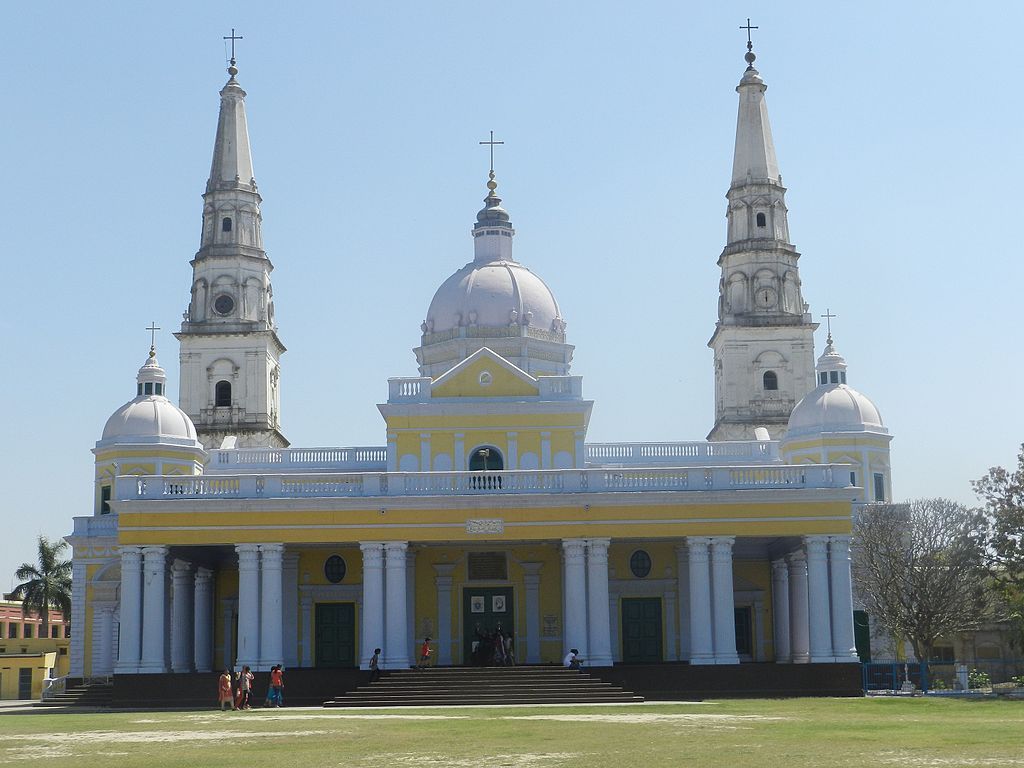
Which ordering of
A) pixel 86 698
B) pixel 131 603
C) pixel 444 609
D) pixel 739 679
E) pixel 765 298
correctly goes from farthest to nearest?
1. pixel 765 298
2. pixel 444 609
3. pixel 86 698
4. pixel 131 603
5. pixel 739 679

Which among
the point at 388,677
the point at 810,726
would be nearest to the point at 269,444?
the point at 388,677

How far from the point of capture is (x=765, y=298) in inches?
3063

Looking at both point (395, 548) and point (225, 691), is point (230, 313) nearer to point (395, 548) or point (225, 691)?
point (395, 548)

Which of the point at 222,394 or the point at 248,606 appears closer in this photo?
the point at 248,606

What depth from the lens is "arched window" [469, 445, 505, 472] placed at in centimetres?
4984

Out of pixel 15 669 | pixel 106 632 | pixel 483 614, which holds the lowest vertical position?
pixel 15 669

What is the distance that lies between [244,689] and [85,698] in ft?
33.7

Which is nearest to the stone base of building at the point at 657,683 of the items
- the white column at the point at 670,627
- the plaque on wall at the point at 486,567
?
the white column at the point at 670,627

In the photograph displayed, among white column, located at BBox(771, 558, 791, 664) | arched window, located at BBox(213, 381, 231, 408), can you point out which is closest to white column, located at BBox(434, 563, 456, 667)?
white column, located at BBox(771, 558, 791, 664)

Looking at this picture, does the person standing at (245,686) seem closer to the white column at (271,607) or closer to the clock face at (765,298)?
the white column at (271,607)

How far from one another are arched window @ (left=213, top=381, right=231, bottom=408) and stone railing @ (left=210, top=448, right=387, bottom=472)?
846 inches

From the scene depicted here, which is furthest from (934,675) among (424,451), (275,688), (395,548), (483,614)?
(275,688)

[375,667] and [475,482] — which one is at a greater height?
[475,482]

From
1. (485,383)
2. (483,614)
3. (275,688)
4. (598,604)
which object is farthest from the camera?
(485,383)
